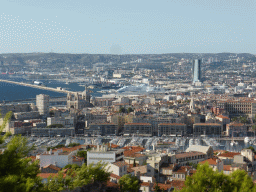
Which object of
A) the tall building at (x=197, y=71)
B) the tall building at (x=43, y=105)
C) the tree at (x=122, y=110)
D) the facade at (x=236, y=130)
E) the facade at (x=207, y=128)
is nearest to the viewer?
the facade at (x=236, y=130)

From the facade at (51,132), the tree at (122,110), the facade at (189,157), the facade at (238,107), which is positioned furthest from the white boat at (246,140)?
the facade at (189,157)

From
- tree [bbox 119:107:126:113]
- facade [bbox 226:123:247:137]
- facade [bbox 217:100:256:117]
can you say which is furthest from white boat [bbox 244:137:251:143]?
tree [bbox 119:107:126:113]

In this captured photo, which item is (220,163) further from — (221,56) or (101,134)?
(221,56)

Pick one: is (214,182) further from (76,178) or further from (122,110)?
(122,110)

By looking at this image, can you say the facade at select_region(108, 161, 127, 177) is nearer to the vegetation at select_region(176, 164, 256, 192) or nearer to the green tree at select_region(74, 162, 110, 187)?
the green tree at select_region(74, 162, 110, 187)

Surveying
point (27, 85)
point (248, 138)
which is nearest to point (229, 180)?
point (248, 138)

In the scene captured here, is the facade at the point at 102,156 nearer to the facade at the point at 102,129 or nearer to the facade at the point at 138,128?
the facade at the point at 138,128

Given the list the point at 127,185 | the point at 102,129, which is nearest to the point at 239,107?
the point at 102,129
